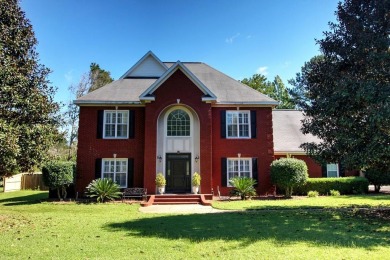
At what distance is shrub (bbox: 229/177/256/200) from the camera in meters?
17.5

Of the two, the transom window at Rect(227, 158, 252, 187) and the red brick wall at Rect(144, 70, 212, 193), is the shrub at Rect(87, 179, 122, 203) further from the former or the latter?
the transom window at Rect(227, 158, 252, 187)

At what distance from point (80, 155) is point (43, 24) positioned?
28.1 ft

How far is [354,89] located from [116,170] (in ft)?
47.3

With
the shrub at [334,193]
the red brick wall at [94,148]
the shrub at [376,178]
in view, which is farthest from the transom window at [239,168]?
Result: the shrub at [376,178]

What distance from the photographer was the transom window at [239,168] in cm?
1953

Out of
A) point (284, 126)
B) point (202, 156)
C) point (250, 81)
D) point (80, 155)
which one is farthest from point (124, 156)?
point (250, 81)

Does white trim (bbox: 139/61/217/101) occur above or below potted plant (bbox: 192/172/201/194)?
above

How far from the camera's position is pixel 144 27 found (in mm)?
17203

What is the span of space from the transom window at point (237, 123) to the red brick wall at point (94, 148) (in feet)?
18.8

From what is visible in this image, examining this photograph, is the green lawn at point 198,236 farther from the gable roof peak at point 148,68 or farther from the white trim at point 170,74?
the gable roof peak at point 148,68

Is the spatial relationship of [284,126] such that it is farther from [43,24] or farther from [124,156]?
[43,24]

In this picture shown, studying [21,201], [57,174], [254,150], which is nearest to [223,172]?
[254,150]

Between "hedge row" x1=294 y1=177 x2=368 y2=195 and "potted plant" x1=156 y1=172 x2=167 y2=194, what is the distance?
29.2 feet

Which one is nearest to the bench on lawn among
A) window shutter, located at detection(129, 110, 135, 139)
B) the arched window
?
window shutter, located at detection(129, 110, 135, 139)
